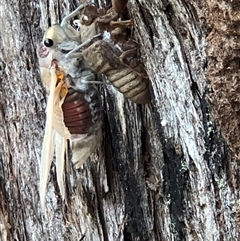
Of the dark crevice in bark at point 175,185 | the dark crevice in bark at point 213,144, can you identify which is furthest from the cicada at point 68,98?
the dark crevice in bark at point 213,144

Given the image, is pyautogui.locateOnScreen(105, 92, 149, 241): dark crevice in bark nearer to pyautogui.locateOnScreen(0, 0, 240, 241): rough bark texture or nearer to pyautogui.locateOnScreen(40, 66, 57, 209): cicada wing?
pyautogui.locateOnScreen(0, 0, 240, 241): rough bark texture

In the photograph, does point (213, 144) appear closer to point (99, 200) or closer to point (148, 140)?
point (148, 140)

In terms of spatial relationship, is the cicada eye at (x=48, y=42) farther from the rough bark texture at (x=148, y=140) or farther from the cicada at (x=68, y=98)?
the rough bark texture at (x=148, y=140)

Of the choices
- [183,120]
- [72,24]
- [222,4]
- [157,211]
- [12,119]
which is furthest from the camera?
[12,119]

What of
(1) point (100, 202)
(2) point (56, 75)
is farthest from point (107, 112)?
(1) point (100, 202)

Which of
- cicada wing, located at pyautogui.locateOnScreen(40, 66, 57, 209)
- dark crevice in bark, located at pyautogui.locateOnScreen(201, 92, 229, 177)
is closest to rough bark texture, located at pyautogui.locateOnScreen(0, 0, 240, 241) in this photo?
dark crevice in bark, located at pyautogui.locateOnScreen(201, 92, 229, 177)

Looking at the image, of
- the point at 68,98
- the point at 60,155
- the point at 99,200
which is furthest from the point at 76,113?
the point at 99,200

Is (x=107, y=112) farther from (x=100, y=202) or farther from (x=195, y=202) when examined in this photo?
(x=195, y=202)
